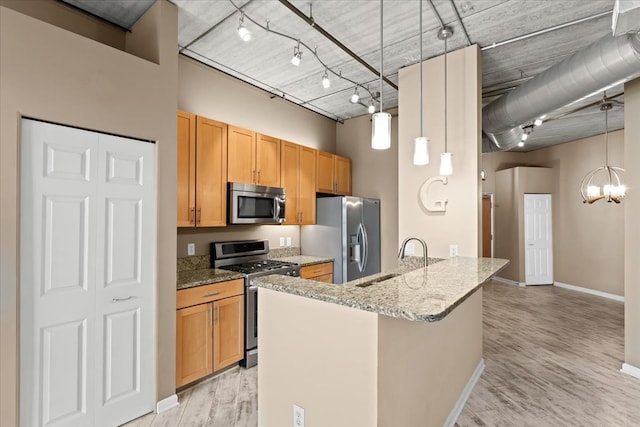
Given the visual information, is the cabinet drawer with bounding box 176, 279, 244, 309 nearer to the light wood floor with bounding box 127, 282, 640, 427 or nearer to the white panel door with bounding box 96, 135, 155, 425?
the white panel door with bounding box 96, 135, 155, 425

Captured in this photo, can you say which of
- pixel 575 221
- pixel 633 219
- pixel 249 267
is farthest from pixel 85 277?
pixel 575 221

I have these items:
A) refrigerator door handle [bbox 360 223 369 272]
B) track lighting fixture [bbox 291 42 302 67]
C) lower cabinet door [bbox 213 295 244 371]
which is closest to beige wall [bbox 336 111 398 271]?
refrigerator door handle [bbox 360 223 369 272]

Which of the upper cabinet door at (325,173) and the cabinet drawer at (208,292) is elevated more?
the upper cabinet door at (325,173)

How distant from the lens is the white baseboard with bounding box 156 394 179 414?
249cm

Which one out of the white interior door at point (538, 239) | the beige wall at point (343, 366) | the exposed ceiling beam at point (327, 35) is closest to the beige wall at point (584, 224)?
the white interior door at point (538, 239)

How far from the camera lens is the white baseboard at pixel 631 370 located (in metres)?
3.10

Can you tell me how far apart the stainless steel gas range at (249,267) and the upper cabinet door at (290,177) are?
49cm

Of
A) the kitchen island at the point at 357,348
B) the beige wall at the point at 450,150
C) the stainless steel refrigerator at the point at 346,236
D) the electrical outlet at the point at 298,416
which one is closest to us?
the kitchen island at the point at 357,348

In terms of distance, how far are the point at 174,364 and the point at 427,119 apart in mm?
3229

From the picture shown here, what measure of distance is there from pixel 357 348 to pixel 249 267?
7.58 feet

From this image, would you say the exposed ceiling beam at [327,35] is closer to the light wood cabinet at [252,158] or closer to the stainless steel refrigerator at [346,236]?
the light wood cabinet at [252,158]

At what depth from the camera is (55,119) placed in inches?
79.8

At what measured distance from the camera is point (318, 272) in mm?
4168

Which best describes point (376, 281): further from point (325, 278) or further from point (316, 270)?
point (325, 278)
